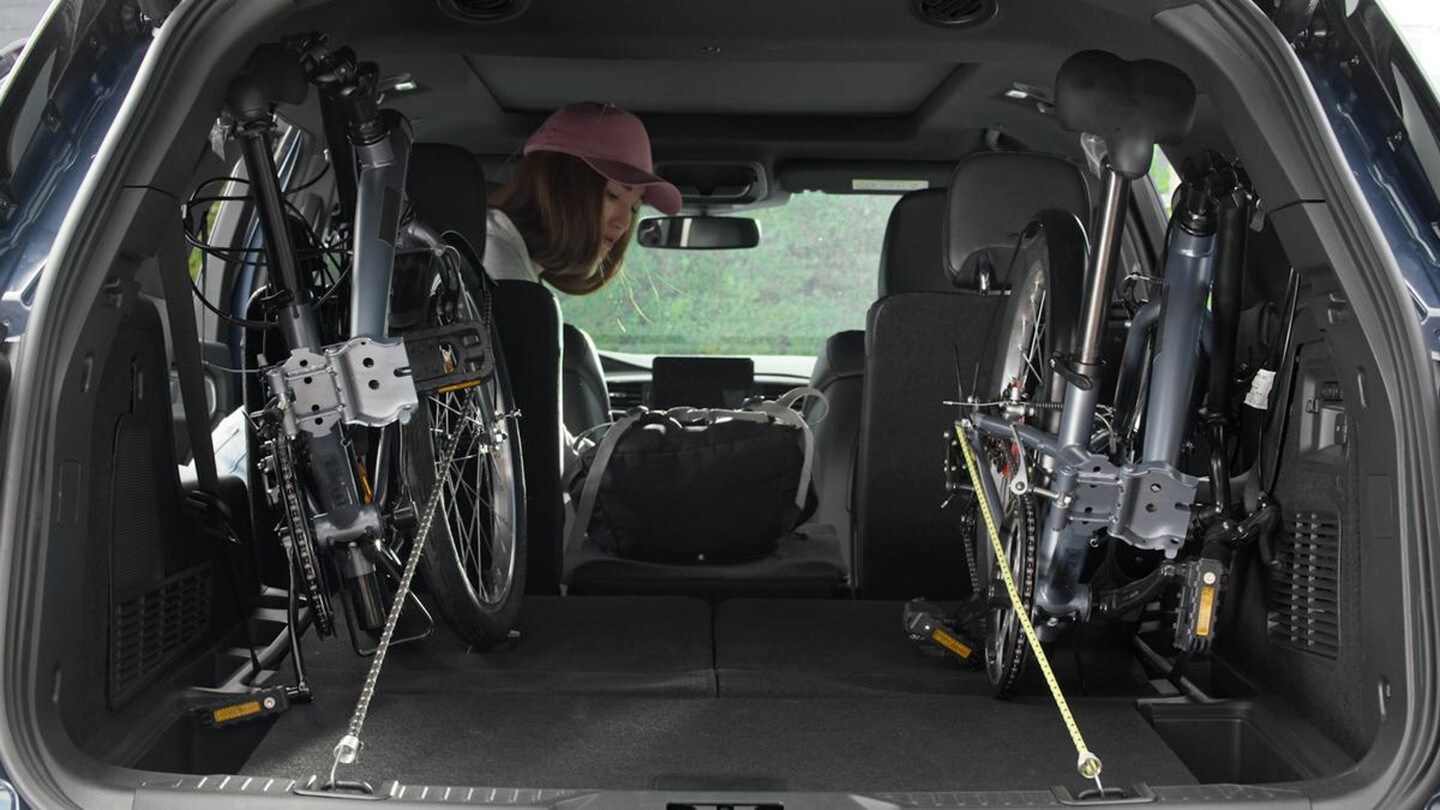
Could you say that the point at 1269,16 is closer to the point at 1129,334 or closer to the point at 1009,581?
the point at 1129,334

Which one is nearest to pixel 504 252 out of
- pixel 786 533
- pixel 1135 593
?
pixel 786 533

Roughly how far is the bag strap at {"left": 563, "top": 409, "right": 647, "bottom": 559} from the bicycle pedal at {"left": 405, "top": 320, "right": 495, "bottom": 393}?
116cm

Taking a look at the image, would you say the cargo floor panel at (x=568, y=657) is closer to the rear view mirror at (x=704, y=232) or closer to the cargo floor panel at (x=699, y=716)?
the cargo floor panel at (x=699, y=716)

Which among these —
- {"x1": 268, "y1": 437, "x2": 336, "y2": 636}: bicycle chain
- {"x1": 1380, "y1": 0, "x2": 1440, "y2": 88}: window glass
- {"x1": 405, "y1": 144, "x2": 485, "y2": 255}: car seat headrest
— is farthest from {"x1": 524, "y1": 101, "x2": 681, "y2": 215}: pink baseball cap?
{"x1": 1380, "y1": 0, "x2": 1440, "y2": 88}: window glass

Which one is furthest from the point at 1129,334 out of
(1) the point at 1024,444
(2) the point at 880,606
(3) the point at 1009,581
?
(2) the point at 880,606

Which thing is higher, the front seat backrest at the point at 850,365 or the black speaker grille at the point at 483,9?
the black speaker grille at the point at 483,9

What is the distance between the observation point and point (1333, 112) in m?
1.89

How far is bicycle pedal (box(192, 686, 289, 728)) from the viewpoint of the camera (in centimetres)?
234

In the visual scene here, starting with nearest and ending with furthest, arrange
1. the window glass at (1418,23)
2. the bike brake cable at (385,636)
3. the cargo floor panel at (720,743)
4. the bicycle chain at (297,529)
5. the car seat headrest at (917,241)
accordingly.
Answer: the bike brake cable at (385,636)
the window glass at (1418,23)
the cargo floor panel at (720,743)
the bicycle chain at (297,529)
the car seat headrest at (917,241)

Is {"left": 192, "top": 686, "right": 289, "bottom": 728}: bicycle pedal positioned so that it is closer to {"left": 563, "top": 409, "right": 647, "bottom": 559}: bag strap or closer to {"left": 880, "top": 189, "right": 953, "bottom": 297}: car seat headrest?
{"left": 563, "top": 409, "right": 647, "bottom": 559}: bag strap

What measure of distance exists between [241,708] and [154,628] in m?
0.19

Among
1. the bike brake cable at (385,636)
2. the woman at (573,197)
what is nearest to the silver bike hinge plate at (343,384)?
the bike brake cable at (385,636)

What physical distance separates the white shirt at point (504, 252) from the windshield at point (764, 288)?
2.61 ft

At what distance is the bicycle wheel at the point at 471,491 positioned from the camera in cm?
260
